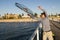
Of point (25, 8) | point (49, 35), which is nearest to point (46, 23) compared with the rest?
point (49, 35)

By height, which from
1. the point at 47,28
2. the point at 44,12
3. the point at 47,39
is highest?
the point at 44,12

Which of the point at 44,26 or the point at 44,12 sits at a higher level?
the point at 44,12

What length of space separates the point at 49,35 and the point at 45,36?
0.26 m

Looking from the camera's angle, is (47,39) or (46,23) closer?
(46,23)

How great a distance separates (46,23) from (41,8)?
953 mm

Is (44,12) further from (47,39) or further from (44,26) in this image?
(47,39)

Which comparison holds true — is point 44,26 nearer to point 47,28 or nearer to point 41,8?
point 47,28

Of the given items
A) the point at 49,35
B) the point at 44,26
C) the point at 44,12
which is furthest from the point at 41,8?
the point at 49,35

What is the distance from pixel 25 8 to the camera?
1019 cm

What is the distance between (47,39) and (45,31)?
97cm

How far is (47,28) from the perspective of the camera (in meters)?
9.86

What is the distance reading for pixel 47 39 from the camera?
10727 millimetres

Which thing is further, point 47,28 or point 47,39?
point 47,39

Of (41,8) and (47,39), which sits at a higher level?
(41,8)
